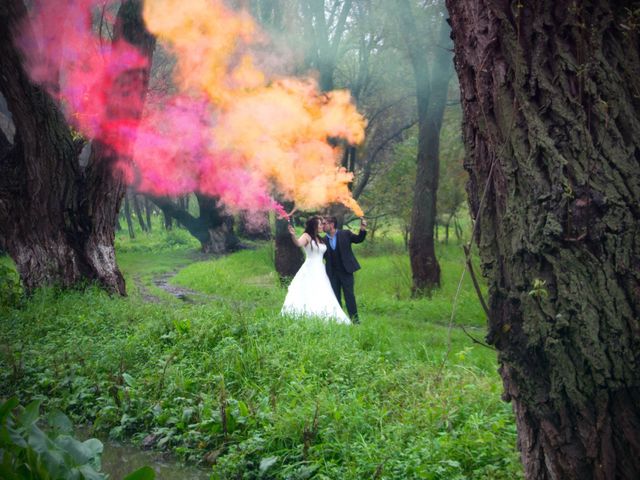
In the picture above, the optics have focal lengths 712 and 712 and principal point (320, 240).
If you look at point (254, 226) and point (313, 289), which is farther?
point (254, 226)

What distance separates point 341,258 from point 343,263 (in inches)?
4.3

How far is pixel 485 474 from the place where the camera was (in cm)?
526

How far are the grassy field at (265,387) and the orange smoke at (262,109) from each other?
21.7 feet

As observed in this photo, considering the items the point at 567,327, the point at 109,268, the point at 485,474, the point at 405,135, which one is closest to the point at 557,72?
the point at 567,327

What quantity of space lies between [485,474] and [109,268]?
11242 mm

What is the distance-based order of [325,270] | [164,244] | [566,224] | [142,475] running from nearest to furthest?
[142,475] → [566,224] → [325,270] → [164,244]

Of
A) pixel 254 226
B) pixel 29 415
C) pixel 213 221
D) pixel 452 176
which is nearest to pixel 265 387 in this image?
pixel 29 415

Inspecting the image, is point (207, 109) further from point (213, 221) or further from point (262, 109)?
point (213, 221)

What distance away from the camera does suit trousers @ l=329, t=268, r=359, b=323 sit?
13117 millimetres

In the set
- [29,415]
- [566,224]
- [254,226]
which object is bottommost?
[29,415]

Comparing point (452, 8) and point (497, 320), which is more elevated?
point (452, 8)

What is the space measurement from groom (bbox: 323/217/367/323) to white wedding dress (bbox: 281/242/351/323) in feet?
0.49

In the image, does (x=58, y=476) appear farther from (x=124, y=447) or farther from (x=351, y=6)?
(x=351, y=6)

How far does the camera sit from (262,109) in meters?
18.8
